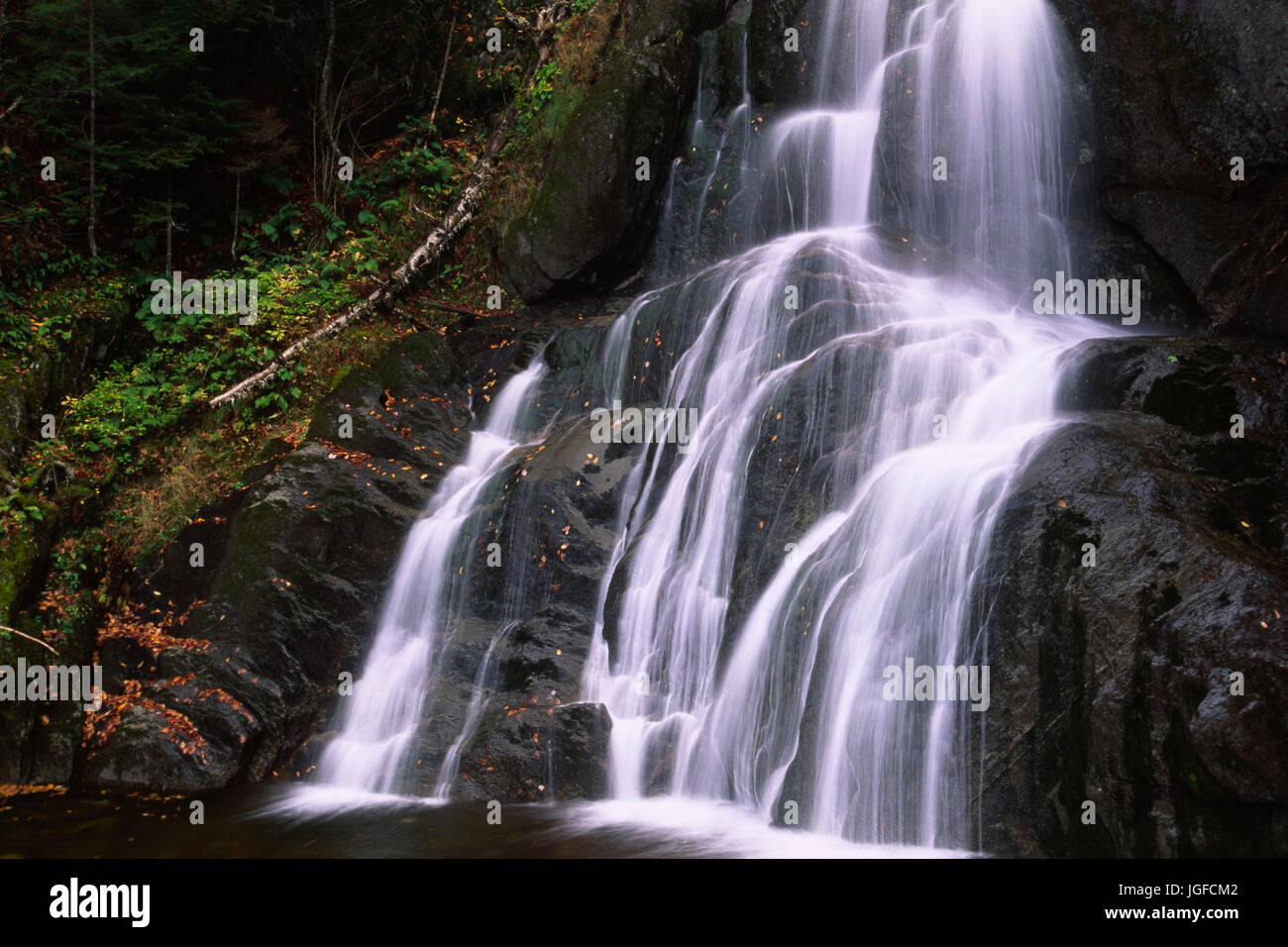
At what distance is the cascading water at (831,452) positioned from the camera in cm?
627

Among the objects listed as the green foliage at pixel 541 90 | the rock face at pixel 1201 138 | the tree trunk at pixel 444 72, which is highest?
the tree trunk at pixel 444 72

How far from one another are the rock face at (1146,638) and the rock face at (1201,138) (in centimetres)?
285

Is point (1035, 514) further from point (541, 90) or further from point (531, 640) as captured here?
point (541, 90)

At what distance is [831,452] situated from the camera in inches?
309

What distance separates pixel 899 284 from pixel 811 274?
896 millimetres

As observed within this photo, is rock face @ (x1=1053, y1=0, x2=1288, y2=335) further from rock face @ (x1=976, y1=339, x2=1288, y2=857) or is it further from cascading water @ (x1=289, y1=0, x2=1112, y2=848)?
rock face @ (x1=976, y1=339, x2=1288, y2=857)

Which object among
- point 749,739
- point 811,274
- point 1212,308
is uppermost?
point 811,274

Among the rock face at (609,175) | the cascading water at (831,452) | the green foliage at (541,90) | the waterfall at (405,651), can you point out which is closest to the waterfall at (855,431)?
the cascading water at (831,452)

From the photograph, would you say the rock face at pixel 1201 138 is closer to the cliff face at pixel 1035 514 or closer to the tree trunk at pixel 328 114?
the cliff face at pixel 1035 514

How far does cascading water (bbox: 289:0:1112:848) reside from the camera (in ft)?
20.6

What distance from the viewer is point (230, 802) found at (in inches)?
314
